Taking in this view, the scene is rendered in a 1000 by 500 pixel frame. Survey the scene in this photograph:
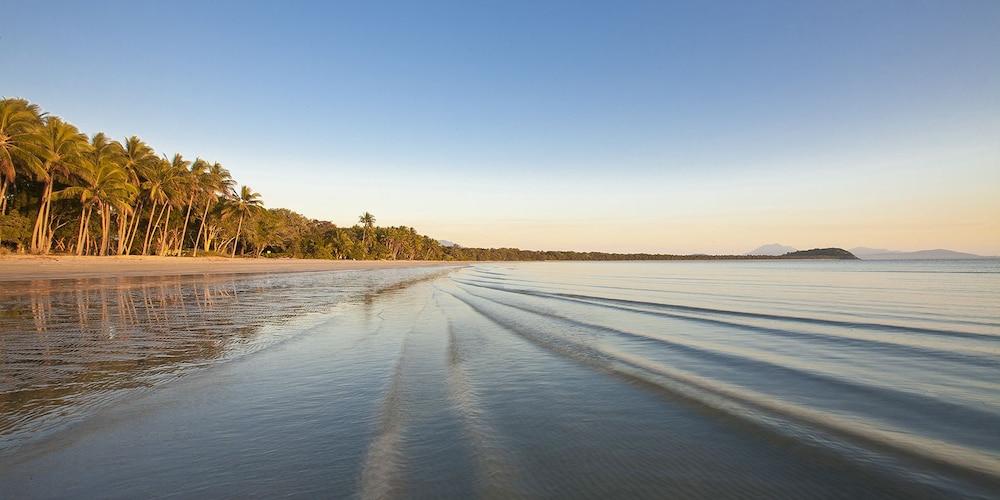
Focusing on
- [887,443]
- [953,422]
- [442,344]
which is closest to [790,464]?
[887,443]

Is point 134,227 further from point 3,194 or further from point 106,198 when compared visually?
point 3,194

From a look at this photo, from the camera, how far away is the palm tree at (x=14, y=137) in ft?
113

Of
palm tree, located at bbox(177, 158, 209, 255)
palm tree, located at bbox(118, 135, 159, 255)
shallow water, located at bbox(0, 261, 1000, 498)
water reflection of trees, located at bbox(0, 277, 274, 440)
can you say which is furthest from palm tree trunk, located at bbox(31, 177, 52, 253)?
shallow water, located at bbox(0, 261, 1000, 498)

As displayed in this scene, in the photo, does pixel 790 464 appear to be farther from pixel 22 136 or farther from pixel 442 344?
pixel 22 136

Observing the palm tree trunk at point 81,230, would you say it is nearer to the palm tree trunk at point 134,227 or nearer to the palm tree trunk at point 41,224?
the palm tree trunk at point 41,224

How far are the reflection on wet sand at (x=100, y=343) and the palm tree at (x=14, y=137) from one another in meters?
31.7

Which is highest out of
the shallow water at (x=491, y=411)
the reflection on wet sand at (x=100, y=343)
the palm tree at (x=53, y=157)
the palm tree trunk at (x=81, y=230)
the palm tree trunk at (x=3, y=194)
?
the palm tree at (x=53, y=157)

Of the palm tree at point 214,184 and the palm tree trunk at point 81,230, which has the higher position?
the palm tree at point 214,184

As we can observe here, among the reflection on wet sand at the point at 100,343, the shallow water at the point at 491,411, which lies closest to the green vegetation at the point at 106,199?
the reflection on wet sand at the point at 100,343

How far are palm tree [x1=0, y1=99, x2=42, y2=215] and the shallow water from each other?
38220mm

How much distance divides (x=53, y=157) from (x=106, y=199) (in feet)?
24.5

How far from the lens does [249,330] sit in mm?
8930

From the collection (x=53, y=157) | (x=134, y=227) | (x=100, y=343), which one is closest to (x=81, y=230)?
(x=53, y=157)

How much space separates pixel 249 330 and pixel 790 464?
908cm
